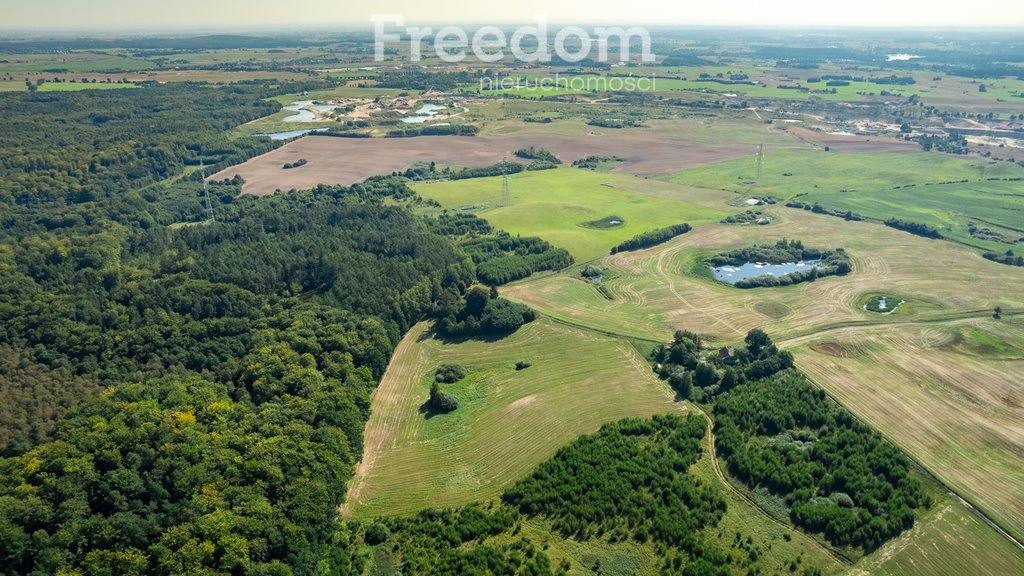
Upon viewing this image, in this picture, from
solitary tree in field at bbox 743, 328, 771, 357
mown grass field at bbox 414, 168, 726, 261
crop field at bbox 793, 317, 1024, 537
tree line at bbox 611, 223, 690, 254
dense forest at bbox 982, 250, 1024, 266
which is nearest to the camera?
crop field at bbox 793, 317, 1024, 537

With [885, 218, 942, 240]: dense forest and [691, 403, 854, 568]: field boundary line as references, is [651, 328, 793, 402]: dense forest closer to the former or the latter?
[691, 403, 854, 568]: field boundary line

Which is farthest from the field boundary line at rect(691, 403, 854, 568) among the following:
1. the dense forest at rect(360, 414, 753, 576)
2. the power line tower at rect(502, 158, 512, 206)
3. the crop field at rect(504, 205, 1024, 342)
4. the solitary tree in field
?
the power line tower at rect(502, 158, 512, 206)

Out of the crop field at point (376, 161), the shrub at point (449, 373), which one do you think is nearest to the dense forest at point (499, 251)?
the shrub at point (449, 373)

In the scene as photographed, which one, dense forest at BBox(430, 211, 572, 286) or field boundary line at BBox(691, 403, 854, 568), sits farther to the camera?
dense forest at BBox(430, 211, 572, 286)

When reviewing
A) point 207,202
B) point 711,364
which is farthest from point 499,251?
point 207,202

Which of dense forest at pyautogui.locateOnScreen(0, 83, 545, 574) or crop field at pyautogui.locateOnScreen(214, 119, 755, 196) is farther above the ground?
crop field at pyautogui.locateOnScreen(214, 119, 755, 196)

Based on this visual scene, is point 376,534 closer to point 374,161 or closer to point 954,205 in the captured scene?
point 374,161

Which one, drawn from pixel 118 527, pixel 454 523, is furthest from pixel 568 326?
pixel 118 527
